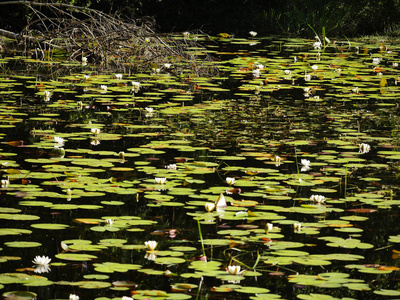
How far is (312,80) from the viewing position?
7516 millimetres

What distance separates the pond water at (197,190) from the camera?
2.47 m

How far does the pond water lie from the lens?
247 centimetres

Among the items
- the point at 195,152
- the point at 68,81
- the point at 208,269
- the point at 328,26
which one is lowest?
the point at 208,269

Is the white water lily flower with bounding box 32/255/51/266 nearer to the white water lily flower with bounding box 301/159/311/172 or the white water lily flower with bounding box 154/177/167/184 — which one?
the white water lily flower with bounding box 154/177/167/184

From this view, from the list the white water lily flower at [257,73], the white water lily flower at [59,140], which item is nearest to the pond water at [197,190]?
the white water lily flower at [59,140]

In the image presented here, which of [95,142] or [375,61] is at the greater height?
[375,61]

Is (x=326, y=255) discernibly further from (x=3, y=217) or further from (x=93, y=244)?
(x=3, y=217)

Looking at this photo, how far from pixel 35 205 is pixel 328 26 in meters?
10.0

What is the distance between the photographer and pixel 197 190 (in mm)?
3539

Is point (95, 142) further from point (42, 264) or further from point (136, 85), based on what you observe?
point (136, 85)

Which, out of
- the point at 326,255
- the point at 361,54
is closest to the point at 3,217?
the point at 326,255

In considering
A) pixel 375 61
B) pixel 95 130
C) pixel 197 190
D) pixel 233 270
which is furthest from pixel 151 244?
pixel 375 61

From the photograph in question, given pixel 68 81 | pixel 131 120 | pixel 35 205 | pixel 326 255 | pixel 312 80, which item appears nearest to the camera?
pixel 326 255

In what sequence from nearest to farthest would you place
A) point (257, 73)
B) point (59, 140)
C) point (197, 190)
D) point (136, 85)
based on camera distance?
point (197, 190), point (59, 140), point (136, 85), point (257, 73)
